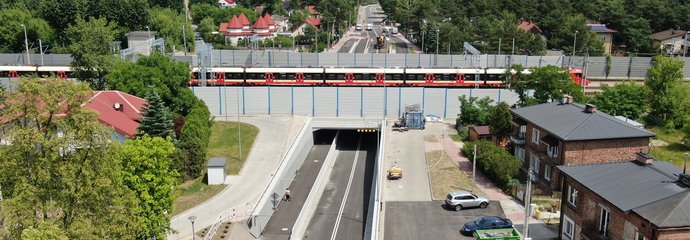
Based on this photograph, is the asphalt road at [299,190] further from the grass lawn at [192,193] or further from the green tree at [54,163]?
the green tree at [54,163]

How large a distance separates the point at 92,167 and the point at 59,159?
1000mm

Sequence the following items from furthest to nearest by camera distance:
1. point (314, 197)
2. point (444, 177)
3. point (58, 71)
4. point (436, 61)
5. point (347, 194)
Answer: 1. point (436, 61)
2. point (58, 71)
3. point (347, 194)
4. point (314, 197)
5. point (444, 177)

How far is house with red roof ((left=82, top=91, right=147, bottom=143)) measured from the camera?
41875 mm

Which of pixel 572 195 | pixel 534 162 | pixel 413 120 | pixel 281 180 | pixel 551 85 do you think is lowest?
pixel 281 180

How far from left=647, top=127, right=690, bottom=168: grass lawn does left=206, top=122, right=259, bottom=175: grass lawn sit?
93.3ft

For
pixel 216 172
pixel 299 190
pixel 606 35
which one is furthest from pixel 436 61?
pixel 216 172

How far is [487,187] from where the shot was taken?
37.4 m

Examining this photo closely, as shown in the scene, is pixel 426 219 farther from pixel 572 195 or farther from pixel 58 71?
pixel 58 71

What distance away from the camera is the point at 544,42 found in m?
84.1

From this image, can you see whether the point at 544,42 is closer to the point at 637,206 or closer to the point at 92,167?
the point at 637,206

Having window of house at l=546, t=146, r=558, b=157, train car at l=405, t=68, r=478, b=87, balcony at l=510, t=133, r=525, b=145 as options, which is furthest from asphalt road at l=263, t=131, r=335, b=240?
window of house at l=546, t=146, r=558, b=157

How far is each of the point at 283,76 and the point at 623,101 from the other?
31.5 m

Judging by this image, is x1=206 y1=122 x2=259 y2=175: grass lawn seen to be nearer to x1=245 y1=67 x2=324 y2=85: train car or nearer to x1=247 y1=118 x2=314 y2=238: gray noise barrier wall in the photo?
x1=247 y1=118 x2=314 y2=238: gray noise barrier wall

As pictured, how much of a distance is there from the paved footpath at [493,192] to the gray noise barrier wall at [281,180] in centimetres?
1073
